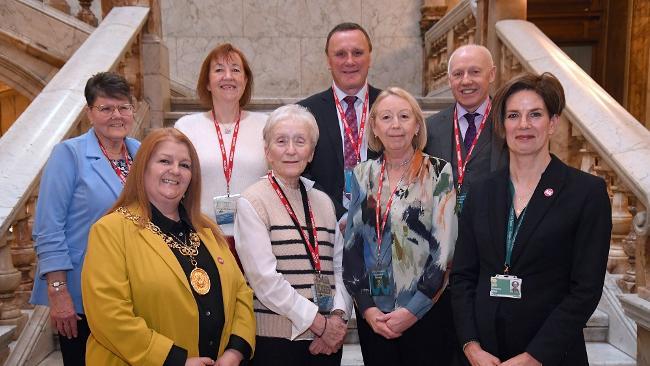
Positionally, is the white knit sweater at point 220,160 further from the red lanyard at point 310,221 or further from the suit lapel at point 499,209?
the suit lapel at point 499,209

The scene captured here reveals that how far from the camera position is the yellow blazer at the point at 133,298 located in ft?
6.77

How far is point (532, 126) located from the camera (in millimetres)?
2230

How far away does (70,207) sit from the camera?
265 centimetres

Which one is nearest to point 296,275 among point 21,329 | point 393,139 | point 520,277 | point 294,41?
point 393,139

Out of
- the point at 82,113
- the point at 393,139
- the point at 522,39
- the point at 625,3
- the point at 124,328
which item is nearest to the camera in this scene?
the point at 124,328

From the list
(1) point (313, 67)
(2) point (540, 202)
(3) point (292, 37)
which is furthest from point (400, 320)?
(3) point (292, 37)

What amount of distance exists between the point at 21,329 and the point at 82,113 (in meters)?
1.50

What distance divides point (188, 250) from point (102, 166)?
74 centimetres

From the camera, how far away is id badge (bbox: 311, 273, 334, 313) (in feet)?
8.32

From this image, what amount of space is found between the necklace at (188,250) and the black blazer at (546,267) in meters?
0.99

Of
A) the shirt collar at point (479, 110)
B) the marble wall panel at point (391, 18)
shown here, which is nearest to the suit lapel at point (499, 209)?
the shirt collar at point (479, 110)

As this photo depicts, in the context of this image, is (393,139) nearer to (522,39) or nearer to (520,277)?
(520,277)

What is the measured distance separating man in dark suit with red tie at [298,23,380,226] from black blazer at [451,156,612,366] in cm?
95

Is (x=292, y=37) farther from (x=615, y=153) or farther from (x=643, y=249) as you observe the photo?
(x=643, y=249)
